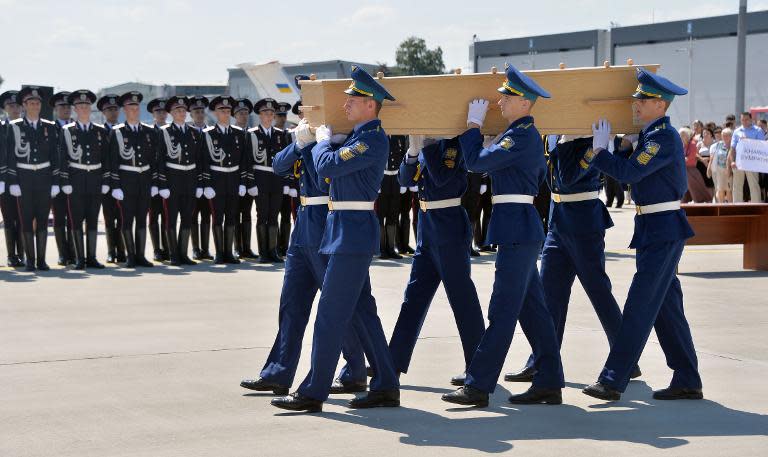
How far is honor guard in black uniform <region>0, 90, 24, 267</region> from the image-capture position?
13.1 meters

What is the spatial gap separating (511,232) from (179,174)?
811 centimetres

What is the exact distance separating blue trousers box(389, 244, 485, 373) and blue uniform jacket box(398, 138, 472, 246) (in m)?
0.08

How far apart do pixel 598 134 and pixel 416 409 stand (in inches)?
73.6

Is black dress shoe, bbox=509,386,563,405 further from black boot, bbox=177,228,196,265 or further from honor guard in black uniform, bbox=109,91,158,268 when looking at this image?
black boot, bbox=177,228,196,265

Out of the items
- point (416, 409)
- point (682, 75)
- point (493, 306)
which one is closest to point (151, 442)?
point (416, 409)

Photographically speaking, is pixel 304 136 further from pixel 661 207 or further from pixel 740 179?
pixel 740 179

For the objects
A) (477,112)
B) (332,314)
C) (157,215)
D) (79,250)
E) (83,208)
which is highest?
(477,112)

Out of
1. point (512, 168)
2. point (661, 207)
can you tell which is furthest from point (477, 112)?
point (661, 207)

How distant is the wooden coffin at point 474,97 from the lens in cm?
672

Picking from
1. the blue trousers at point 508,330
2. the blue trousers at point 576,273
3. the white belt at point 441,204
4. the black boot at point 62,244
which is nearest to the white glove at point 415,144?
the white belt at point 441,204

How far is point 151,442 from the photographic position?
5.64 metres

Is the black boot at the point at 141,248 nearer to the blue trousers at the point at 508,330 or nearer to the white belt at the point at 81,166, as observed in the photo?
the white belt at the point at 81,166

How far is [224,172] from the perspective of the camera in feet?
46.3

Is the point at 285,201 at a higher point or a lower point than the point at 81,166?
lower
